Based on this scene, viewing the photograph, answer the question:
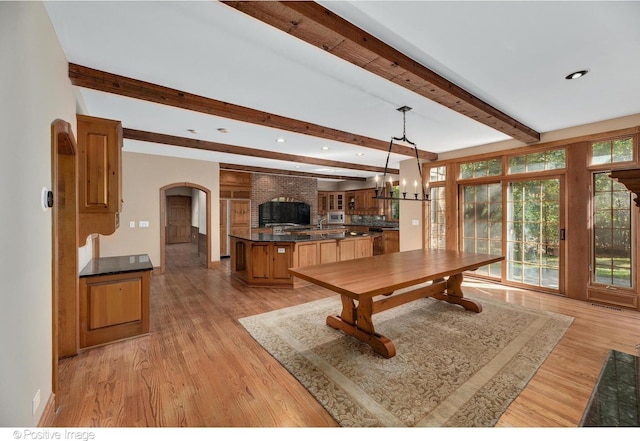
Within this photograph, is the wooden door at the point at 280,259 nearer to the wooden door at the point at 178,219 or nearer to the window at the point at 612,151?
the window at the point at 612,151

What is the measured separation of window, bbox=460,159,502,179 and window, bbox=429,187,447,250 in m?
0.56

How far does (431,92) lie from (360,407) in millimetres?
2653

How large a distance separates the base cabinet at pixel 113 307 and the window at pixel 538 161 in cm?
578

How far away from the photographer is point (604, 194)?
3.83 meters

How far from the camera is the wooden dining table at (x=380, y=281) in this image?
2.27 meters

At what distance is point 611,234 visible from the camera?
12.4ft

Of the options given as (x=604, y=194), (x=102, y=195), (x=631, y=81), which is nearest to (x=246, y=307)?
(x=102, y=195)

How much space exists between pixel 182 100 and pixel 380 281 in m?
2.72

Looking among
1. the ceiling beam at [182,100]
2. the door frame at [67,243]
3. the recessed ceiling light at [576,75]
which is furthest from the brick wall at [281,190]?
the recessed ceiling light at [576,75]

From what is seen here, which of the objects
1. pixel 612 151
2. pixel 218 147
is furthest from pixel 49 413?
pixel 612 151

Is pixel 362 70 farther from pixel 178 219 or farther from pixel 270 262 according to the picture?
pixel 178 219

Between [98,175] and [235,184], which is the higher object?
[235,184]
